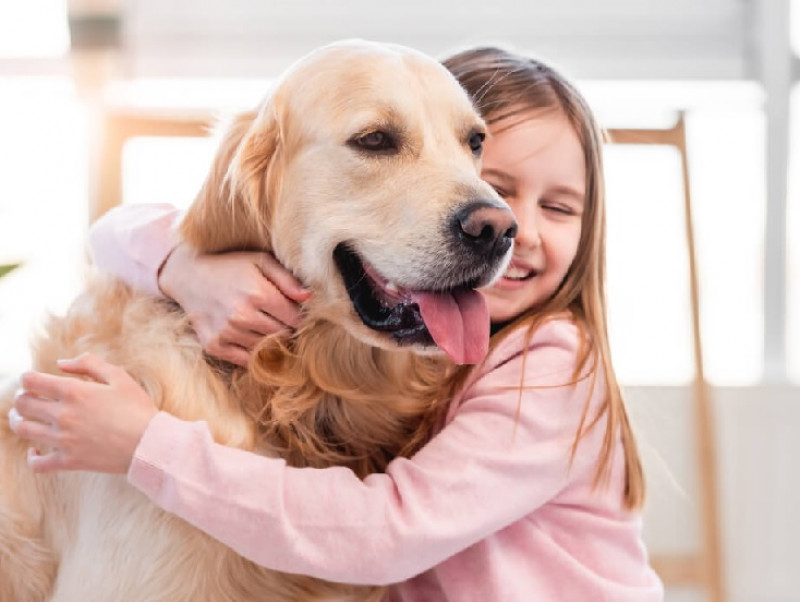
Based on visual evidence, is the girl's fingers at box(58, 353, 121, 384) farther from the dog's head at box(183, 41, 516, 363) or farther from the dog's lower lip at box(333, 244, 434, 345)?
the dog's lower lip at box(333, 244, 434, 345)

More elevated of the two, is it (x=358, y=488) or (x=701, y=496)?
(x=358, y=488)

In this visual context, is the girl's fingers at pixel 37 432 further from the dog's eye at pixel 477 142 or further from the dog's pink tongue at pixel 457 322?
the dog's eye at pixel 477 142

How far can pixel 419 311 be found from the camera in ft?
3.32

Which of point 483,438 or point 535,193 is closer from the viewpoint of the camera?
point 483,438

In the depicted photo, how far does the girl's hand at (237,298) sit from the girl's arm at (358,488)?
0.12 meters

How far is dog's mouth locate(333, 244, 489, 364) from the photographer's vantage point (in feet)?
3.25

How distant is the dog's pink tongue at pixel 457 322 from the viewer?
983 millimetres

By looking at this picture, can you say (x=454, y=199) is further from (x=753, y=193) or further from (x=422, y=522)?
(x=753, y=193)

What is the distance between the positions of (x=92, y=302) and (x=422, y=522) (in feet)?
1.69

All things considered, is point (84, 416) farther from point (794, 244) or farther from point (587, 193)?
point (794, 244)

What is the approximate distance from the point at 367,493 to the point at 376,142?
→ 39 centimetres

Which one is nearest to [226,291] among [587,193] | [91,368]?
[91,368]

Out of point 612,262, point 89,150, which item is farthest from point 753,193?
point 89,150

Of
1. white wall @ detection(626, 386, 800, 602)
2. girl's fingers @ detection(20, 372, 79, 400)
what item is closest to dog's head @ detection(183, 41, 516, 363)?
girl's fingers @ detection(20, 372, 79, 400)
